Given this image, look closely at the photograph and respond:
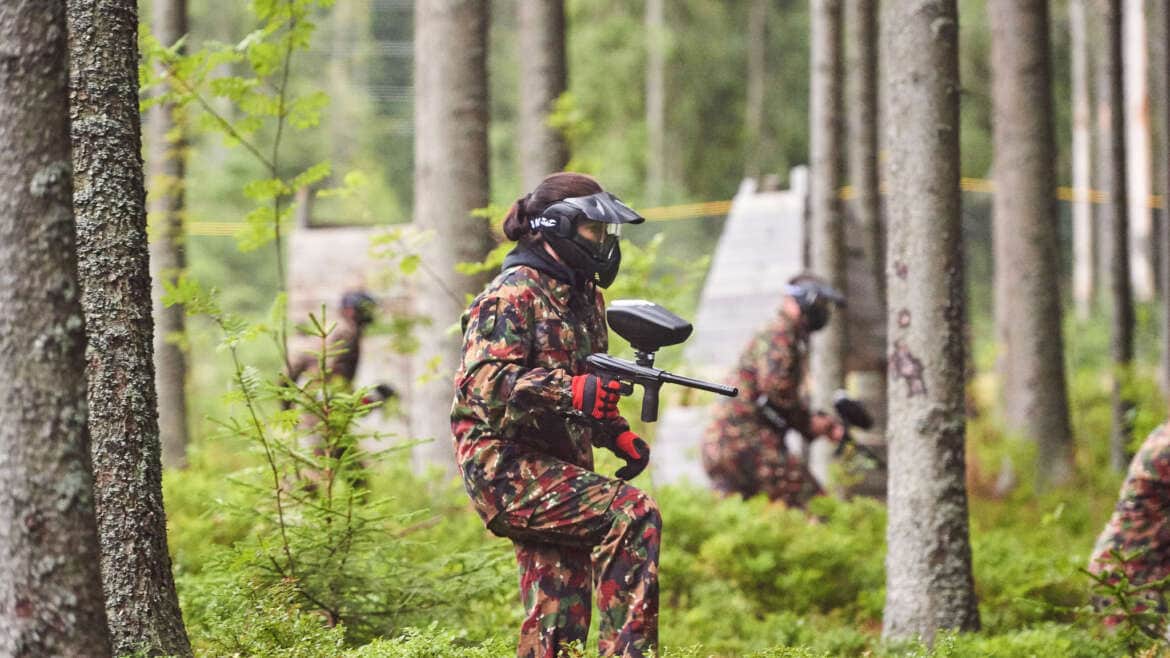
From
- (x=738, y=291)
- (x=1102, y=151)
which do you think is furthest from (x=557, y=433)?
(x=1102, y=151)

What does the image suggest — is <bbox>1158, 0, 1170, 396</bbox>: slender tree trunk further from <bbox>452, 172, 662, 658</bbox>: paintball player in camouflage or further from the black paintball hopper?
the black paintball hopper

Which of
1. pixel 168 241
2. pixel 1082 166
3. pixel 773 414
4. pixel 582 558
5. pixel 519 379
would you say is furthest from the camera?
pixel 1082 166

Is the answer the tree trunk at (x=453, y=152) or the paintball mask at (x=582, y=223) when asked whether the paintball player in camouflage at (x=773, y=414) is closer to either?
the tree trunk at (x=453, y=152)

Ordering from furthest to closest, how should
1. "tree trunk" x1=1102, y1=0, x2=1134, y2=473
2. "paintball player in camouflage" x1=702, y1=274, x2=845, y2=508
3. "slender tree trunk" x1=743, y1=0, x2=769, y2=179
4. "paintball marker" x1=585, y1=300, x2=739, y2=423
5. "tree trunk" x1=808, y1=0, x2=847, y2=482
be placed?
"slender tree trunk" x1=743, y1=0, x2=769, y2=179 < "tree trunk" x1=1102, y1=0, x2=1134, y2=473 < "tree trunk" x1=808, y1=0, x2=847, y2=482 < "paintball player in camouflage" x1=702, y1=274, x2=845, y2=508 < "paintball marker" x1=585, y1=300, x2=739, y2=423

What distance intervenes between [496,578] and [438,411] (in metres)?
3.39

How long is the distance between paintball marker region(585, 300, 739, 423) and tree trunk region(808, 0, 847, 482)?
7.09m

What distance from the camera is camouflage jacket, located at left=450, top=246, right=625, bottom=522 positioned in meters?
4.64

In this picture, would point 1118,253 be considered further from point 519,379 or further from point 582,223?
point 519,379

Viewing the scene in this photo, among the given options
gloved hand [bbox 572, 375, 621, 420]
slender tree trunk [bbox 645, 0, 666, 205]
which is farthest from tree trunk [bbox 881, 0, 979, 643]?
slender tree trunk [bbox 645, 0, 666, 205]

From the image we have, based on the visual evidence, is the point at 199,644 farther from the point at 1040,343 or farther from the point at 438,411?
the point at 1040,343

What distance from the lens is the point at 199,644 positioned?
4926mm

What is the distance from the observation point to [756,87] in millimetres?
41781

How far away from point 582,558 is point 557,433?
1.71ft

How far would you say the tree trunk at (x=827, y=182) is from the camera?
1165cm
